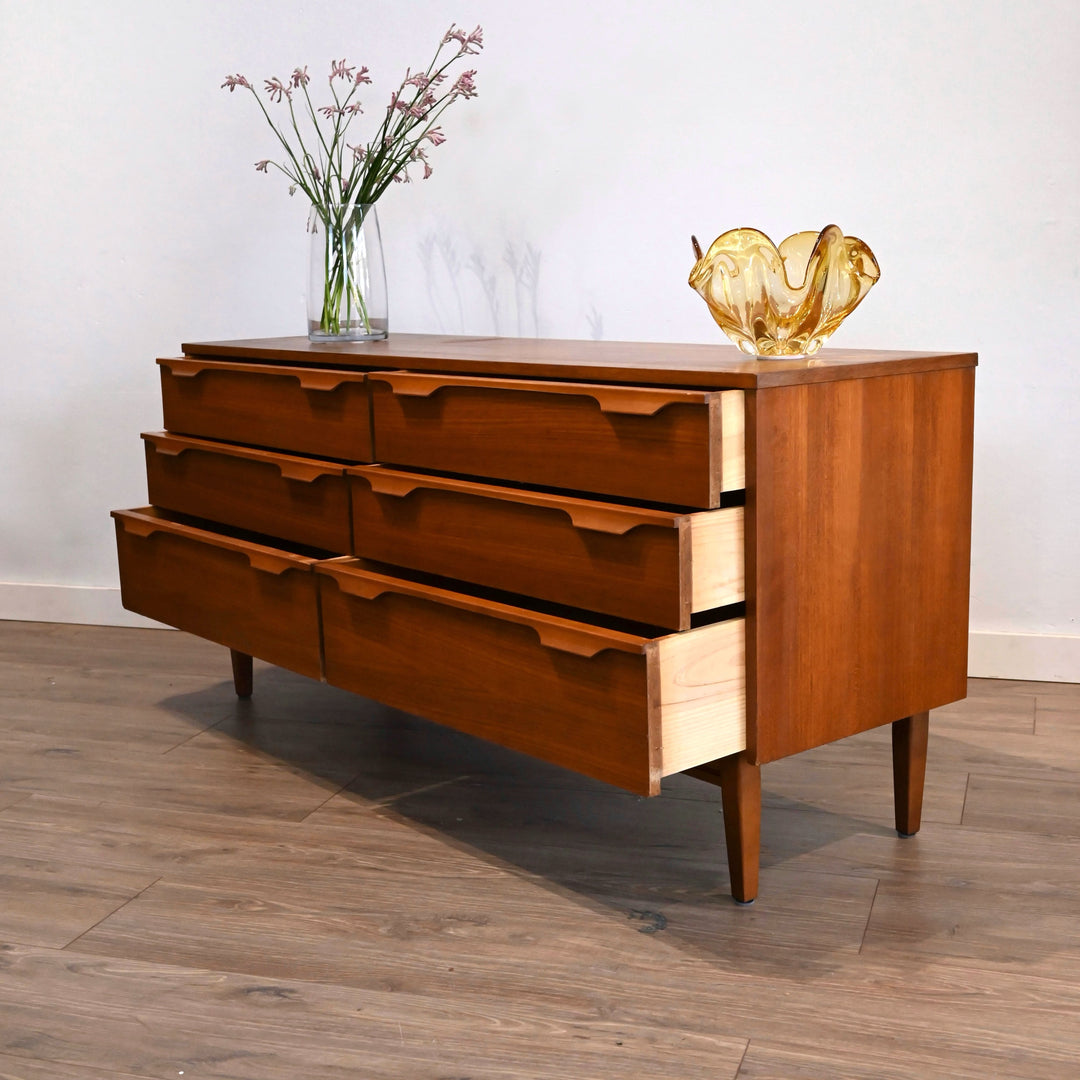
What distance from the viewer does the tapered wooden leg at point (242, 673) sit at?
240 cm

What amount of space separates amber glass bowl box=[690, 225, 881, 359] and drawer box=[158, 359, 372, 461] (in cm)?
55

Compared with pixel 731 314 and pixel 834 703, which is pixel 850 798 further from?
pixel 731 314

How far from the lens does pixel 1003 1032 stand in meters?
1.26

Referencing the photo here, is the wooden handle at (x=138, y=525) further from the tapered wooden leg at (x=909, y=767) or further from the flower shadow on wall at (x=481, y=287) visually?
the tapered wooden leg at (x=909, y=767)

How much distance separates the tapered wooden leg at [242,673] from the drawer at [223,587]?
8.7 inches

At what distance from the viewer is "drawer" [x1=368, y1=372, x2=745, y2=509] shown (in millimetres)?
1356

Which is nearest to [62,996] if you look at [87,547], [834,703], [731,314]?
[834,703]

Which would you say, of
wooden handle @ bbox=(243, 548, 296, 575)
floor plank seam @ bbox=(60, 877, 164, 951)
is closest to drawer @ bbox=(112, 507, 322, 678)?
wooden handle @ bbox=(243, 548, 296, 575)

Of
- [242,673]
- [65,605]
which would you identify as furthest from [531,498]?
[65,605]

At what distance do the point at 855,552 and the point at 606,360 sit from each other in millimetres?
380

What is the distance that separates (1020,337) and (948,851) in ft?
3.29

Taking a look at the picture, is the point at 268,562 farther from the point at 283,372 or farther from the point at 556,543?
the point at 556,543

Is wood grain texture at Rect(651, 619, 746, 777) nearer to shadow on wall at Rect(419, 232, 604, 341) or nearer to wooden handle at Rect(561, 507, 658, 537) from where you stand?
wooden handle at Rect(561, 507, 658, 537)

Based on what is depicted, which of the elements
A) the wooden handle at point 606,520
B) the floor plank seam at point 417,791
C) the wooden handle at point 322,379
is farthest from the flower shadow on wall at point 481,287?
the wooden handle at point 606,520
